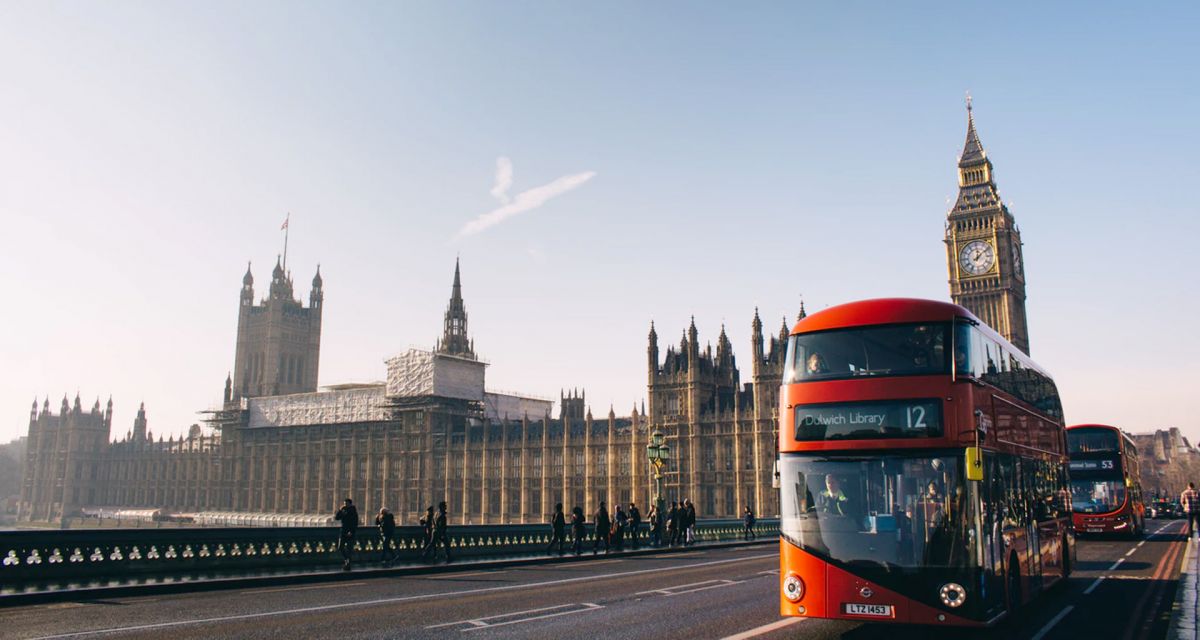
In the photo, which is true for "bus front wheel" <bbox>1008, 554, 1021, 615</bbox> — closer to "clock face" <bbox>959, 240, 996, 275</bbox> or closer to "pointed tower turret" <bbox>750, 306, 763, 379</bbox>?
"pointed tower turret" <bbox>750, 306, 763, 379</bbox>

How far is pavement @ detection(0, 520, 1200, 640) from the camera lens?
12328mm

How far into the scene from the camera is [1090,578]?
66.0 feet

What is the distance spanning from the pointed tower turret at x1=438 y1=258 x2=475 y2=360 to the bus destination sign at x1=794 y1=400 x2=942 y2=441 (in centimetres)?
12003

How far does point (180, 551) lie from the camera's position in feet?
68.7

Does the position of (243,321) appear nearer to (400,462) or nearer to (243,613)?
(400,462)

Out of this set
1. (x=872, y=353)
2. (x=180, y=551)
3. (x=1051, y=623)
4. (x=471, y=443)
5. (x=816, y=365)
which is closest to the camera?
(x=872, y=353)

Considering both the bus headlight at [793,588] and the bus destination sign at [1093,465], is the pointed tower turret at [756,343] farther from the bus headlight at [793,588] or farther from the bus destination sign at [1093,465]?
the bus headlight at [793,588]

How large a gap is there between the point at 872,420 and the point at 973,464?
132 cm

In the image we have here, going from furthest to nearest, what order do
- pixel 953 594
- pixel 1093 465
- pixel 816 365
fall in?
pixel 1093 465, pixel 816 365, pixel 953 594

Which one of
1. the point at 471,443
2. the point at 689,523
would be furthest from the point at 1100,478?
the point at 471,443

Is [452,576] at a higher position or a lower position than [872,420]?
lower

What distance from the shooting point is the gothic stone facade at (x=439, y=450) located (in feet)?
255

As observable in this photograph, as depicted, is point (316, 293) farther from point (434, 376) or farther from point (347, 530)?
point (347, 530)

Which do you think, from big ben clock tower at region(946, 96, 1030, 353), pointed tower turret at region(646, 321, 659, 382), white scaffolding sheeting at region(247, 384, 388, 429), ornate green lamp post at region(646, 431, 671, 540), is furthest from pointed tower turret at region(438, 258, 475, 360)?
ornate green lamp post at region(646, 431, 671, 540)
